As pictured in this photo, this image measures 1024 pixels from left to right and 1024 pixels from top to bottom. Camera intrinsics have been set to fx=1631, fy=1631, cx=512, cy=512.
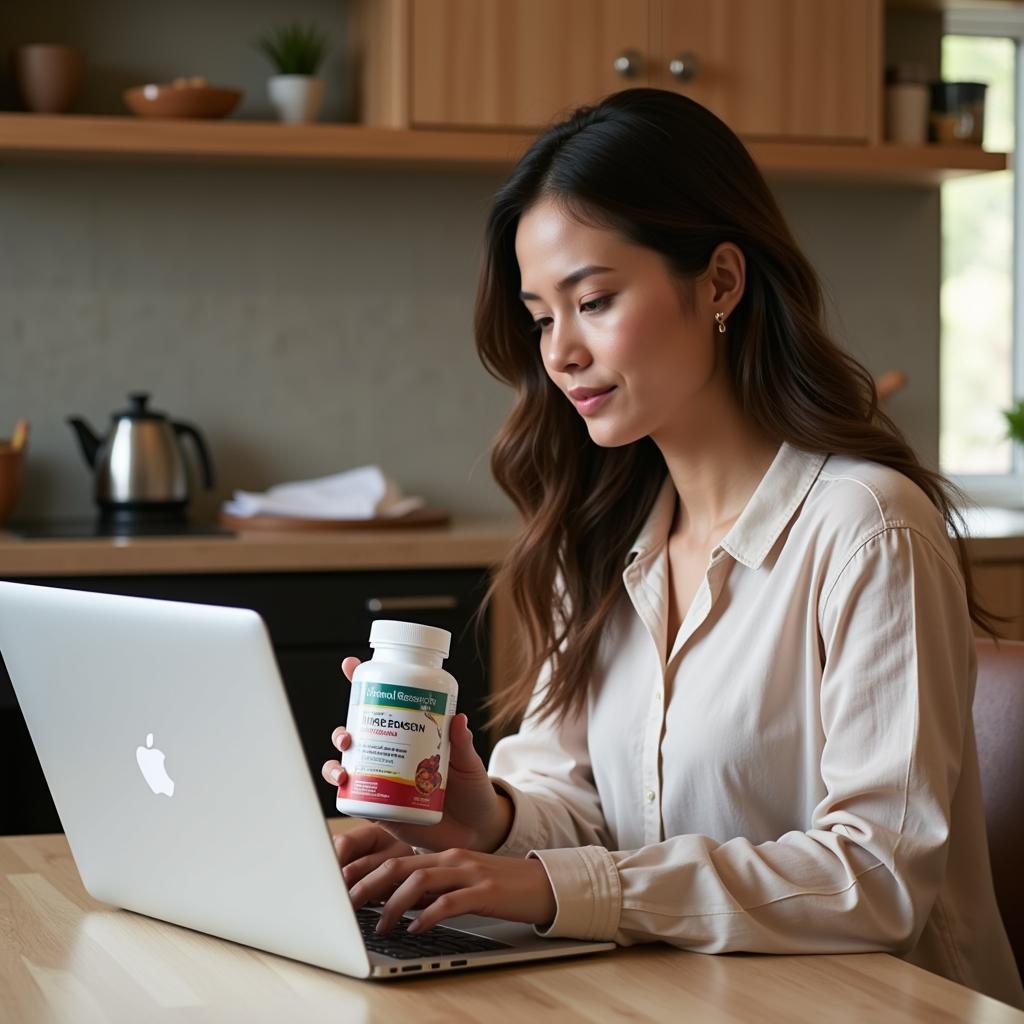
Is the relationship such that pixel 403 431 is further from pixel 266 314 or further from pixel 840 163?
pixel 840 163

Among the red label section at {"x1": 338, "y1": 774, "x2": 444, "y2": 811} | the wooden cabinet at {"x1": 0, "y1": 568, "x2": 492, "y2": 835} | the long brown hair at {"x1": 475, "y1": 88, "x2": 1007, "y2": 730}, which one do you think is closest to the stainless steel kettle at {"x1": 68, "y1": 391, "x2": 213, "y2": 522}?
the wooden cabinet at {"x1": 0, "y1": 568, "x2": 492, "y2": 835}

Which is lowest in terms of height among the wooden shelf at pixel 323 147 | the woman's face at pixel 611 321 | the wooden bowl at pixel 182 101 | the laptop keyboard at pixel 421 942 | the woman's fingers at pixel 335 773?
the laptop keyboard at pixel 421 942

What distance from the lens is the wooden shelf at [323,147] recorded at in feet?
10.0

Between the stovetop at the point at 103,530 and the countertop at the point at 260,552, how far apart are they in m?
0.06

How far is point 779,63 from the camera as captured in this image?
333 centimetres

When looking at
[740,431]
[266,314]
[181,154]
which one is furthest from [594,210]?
[266,314]

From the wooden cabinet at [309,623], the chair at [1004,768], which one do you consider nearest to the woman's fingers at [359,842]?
the chair at [1004,768]

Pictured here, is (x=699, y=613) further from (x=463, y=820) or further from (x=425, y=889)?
(x=425, y=889)

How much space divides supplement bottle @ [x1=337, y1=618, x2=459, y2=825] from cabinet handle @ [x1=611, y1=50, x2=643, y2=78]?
2.29 meters

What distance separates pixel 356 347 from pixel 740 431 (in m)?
2.07

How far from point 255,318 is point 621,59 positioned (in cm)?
95

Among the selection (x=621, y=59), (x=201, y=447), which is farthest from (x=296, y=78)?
(x=201, y=447)

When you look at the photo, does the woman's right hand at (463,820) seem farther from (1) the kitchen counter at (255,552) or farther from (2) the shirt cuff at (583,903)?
(1) the kitchen counter at (255,552)

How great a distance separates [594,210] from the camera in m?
1.52
